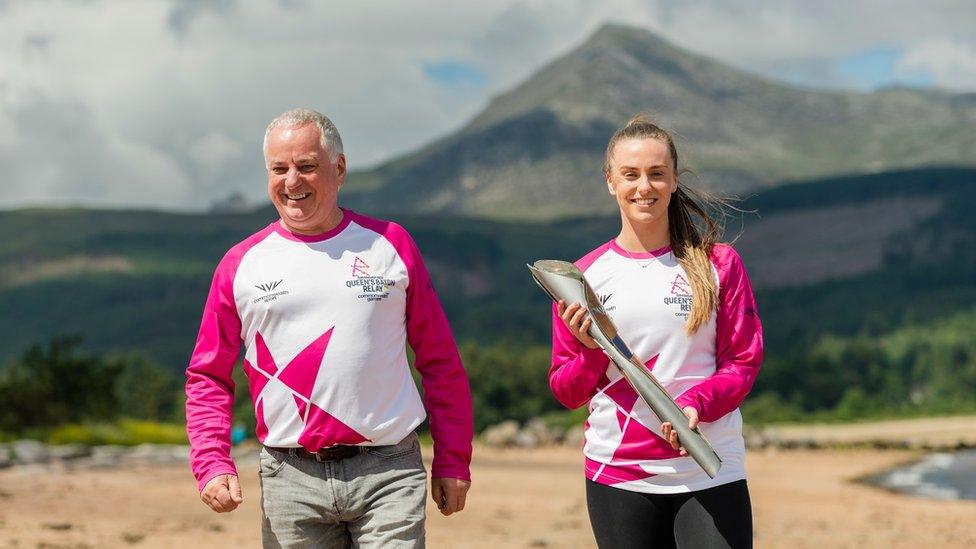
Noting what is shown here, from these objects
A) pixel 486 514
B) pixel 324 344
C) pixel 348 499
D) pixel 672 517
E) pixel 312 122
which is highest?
pixel 312 122

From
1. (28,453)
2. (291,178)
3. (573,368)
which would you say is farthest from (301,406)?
(28,453)

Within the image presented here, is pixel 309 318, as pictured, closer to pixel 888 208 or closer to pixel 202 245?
pixel 888 208

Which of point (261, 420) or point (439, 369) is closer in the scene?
point (261, 420)

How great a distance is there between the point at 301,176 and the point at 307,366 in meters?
0.55

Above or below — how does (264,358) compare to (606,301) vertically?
below

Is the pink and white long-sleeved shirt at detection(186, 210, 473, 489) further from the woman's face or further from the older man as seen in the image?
the woman's face

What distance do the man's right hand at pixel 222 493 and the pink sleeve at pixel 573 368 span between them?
981 mm

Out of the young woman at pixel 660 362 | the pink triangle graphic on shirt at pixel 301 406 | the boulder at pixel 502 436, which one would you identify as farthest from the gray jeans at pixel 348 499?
the boulder at pixel 502 436

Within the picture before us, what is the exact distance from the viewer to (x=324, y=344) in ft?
12.6

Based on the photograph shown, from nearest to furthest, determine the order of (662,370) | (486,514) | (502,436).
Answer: (662,370) < (486,514) < (502,436)

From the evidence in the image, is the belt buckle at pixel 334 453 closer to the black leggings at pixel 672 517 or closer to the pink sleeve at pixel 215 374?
the pink sleeve at pixel 215 374

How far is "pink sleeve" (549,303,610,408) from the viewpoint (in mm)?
3973

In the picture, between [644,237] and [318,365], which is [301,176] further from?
[644,237]

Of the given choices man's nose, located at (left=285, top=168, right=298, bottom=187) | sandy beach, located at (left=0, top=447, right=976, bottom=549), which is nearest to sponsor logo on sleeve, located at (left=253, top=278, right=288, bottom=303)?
man's nose, located at (left=285, top=168, right=298, bottom=187)
